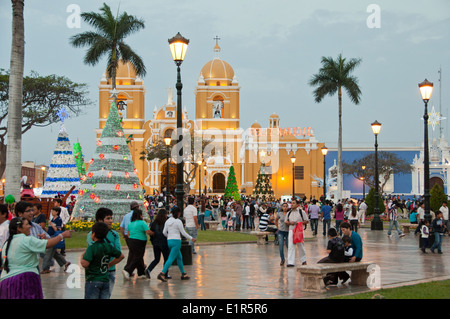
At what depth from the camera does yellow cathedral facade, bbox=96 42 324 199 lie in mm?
66500

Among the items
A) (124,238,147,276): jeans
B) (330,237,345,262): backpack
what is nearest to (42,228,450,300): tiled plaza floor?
(124,238,147,276): jeans

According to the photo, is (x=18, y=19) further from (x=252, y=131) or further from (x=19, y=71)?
(x=252, y=131)

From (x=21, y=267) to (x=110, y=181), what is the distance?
663 inches

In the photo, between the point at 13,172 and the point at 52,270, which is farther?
the point at 13,172

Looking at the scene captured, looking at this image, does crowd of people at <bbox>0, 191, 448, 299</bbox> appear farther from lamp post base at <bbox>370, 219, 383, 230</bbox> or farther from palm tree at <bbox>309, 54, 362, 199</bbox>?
palm tree at <bbox>309, 54, 362, 199</bbox>

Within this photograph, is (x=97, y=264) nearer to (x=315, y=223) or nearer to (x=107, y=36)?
(x=315, y=223)

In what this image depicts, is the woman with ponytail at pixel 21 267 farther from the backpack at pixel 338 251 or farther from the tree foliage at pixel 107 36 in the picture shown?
the tree foliage at pixel 107 36

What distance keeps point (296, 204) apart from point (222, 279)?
9.44 feet

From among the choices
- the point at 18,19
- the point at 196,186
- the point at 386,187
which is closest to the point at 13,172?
the point at 18,19

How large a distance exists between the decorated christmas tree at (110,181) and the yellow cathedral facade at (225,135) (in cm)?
4158

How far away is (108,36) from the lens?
31.8 metres

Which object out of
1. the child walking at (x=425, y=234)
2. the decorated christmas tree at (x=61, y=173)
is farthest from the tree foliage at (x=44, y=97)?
the child walking at (x=425, y=234)

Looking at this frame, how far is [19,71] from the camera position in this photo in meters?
15.0

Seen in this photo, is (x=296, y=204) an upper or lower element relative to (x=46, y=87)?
lower
